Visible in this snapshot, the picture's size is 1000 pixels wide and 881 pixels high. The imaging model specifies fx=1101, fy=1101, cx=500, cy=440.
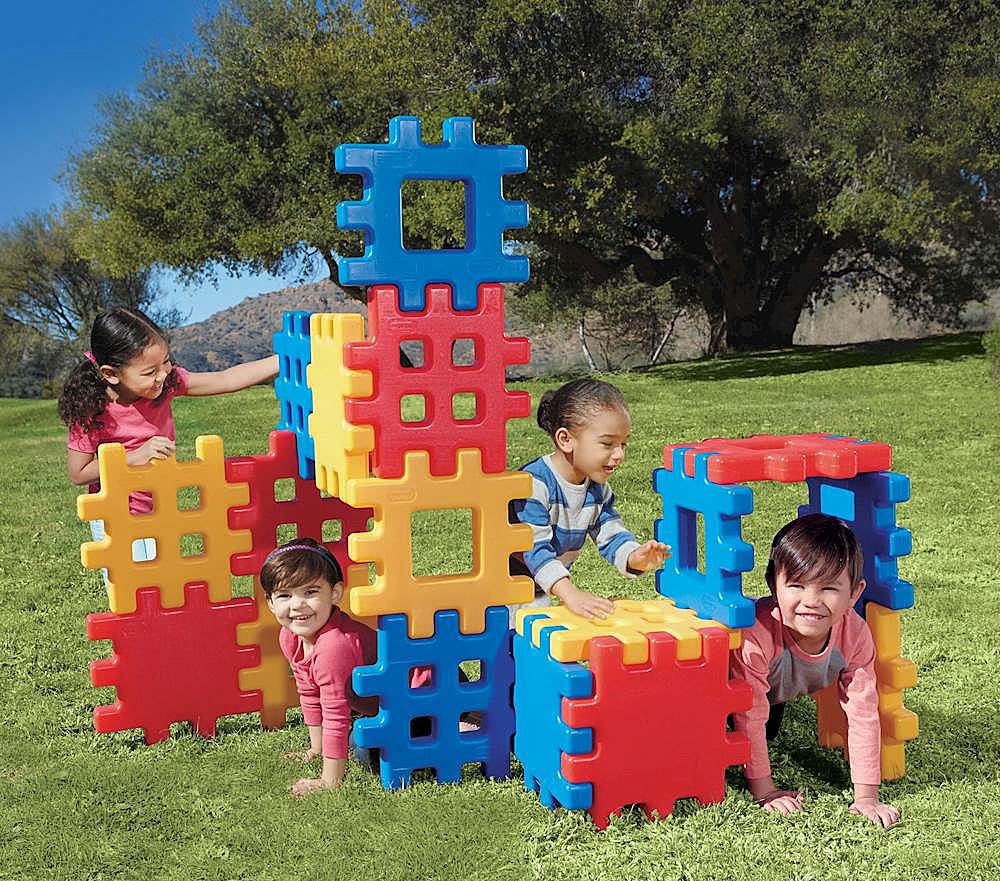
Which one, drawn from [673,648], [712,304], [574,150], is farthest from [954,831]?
[712,304]

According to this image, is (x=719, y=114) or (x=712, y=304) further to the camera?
(x=712, y=304)

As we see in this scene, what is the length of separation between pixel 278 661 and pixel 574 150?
15.7m

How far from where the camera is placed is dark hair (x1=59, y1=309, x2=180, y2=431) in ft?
12.8

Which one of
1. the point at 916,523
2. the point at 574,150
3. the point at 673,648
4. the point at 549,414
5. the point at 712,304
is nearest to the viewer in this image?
the point at 673,648

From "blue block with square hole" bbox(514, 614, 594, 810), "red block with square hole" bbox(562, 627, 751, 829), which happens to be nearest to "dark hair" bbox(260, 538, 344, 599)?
"blue block with square hole" bbox(514, 614, 594, 810)

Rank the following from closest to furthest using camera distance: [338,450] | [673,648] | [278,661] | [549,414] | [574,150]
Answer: [673,648], [338,450], [549,414], [278,661], [574,150]

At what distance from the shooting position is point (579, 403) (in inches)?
135

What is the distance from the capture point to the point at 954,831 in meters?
2.94

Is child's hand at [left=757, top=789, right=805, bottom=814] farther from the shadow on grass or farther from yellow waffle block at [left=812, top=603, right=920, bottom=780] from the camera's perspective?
the shadow on grass

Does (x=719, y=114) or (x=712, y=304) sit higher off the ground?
(x=719, y=114)

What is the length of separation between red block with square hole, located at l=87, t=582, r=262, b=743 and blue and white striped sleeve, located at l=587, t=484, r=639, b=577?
4.14ft

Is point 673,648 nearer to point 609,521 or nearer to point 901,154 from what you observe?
point 609,521

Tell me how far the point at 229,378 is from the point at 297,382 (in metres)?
0.51

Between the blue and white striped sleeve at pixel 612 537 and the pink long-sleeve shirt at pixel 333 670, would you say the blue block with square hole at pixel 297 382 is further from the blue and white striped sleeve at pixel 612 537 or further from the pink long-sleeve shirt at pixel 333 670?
the blue and white striped sleeve at pixel 612 537
